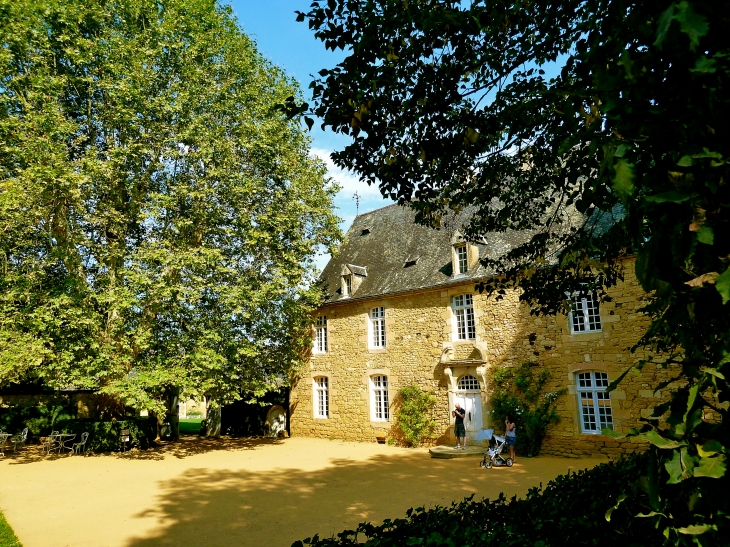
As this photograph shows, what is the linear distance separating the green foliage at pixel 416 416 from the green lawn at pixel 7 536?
446 inches

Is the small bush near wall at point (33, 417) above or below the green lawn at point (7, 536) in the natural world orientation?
above

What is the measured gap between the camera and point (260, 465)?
13188mm

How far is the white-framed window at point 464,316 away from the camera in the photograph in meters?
16.0

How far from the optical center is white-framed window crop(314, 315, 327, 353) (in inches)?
802

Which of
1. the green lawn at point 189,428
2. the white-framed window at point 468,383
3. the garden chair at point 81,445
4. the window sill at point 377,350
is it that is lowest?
the green lawn at point 189,428

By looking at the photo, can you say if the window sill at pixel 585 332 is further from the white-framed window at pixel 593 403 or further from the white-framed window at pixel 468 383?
the white-framed window at pixel 468 383

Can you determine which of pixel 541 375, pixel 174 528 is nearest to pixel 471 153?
pixel 174 528

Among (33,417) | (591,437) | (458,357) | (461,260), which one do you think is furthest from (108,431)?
(591,437)

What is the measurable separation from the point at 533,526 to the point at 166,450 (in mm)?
15383

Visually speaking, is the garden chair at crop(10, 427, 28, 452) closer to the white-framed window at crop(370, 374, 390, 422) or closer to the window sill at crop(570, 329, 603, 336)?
the white-framed window at crop(370, 374, 390, 422)

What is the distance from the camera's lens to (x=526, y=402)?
1411 centimetres

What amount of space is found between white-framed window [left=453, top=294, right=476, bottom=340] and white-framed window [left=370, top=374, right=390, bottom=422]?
136 inches

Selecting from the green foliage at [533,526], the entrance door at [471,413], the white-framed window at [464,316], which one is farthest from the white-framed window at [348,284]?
the green foliage at [533,526]

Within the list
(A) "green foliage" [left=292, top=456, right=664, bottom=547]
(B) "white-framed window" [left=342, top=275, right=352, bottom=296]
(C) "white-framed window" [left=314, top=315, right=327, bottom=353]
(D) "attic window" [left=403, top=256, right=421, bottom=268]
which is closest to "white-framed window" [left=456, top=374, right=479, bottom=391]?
(D) "attic window" [left=403, top=256, right=421, bottom=268]
